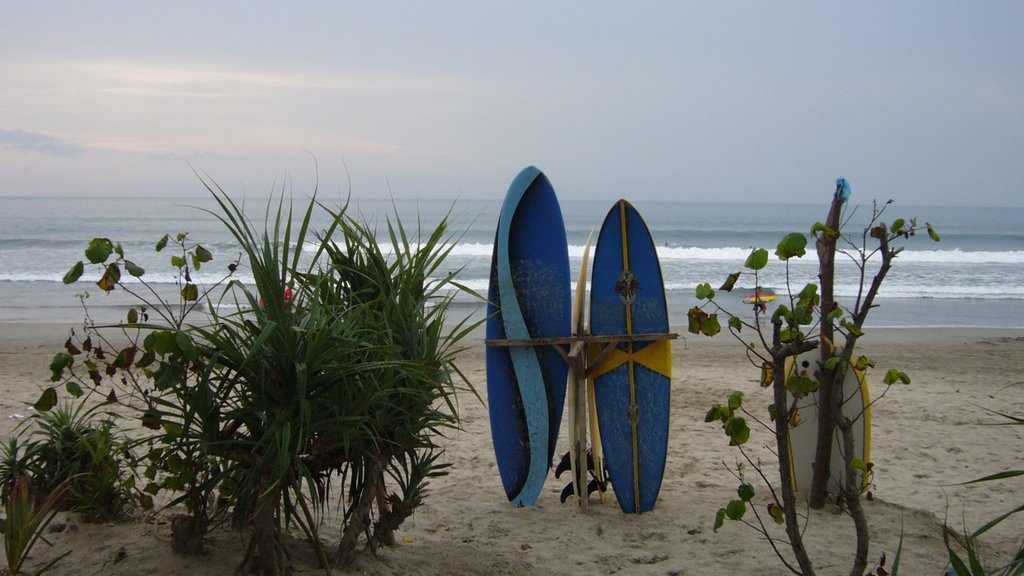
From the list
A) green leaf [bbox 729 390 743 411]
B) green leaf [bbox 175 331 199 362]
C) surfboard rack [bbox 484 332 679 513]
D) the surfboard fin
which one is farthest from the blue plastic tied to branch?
green leaf [bbox 175 331 199 362]

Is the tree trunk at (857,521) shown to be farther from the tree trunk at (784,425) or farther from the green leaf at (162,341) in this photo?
the green leaf at (162,341)

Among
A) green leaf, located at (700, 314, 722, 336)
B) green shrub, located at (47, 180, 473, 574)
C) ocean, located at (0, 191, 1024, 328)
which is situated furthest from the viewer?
ocean, located at (0, 191, 1024, 328)

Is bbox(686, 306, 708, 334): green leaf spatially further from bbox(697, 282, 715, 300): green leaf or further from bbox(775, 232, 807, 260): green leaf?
bbox(775, 232, 807, 260): green leaf

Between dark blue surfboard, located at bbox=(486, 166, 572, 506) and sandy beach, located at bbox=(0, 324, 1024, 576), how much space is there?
0.81 feet

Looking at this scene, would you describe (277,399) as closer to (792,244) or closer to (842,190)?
(792,244)

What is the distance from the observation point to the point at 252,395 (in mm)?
2541

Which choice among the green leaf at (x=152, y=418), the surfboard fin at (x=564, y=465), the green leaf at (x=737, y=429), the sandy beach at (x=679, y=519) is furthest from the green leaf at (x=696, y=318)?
the surfboard fin at (x=564, y=465)

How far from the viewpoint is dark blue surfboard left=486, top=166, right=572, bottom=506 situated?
423cm

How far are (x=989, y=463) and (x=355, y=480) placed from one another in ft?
13.6

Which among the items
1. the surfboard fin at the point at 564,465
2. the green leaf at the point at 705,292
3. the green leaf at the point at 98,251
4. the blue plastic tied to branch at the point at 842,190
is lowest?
the surfboard fin at the point at 564,465

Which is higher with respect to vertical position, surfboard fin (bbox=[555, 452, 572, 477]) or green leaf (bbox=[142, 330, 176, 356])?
green leaf (bbox=[142, 330, 176, 356])

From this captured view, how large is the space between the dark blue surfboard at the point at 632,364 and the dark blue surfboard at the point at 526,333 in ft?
0.69

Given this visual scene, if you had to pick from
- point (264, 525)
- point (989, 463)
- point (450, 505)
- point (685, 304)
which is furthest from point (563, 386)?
point (685, 304)

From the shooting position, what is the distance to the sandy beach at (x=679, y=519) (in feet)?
10.1
